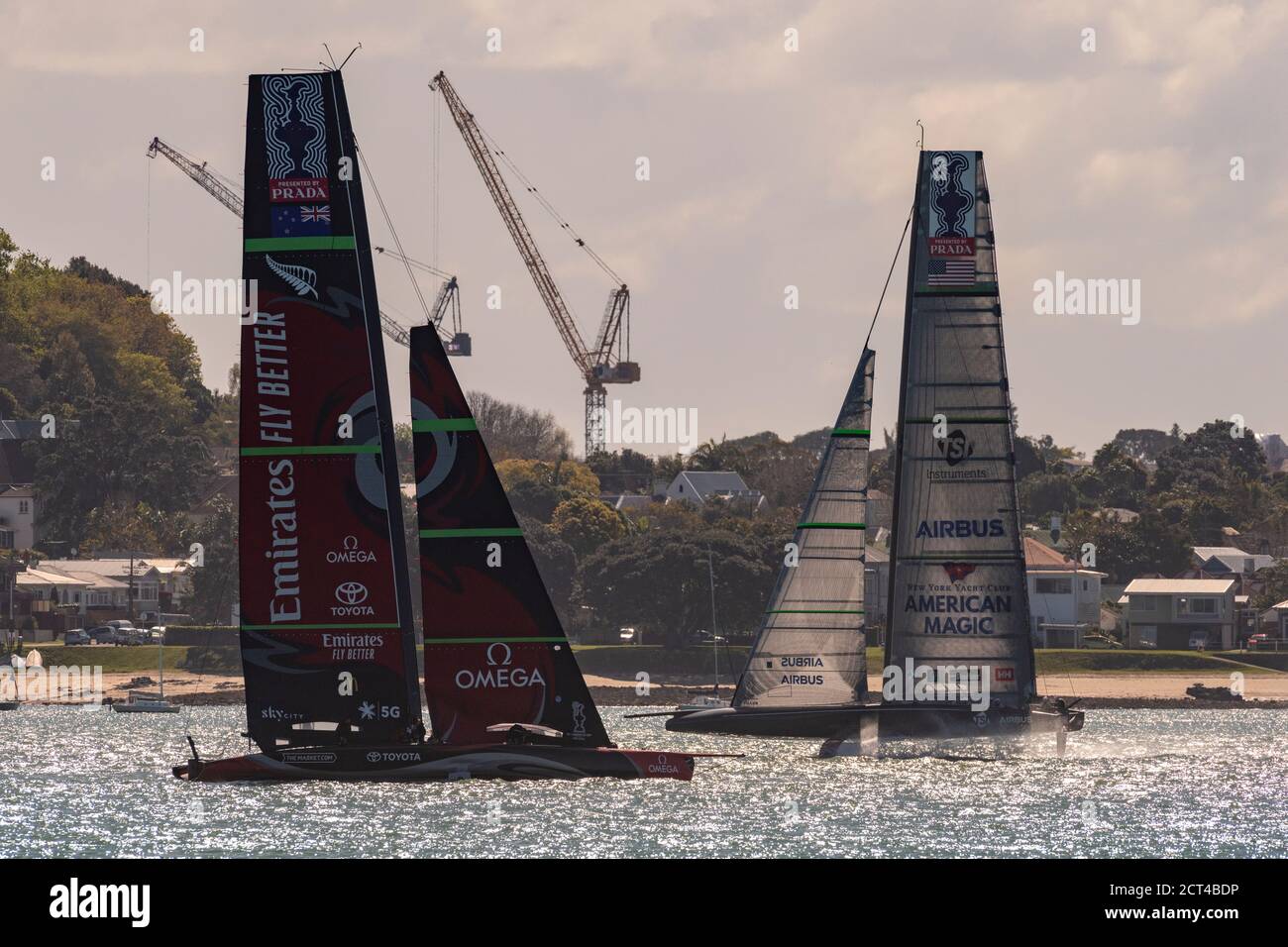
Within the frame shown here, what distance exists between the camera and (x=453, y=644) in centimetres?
3475

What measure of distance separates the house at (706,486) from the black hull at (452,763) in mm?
123850

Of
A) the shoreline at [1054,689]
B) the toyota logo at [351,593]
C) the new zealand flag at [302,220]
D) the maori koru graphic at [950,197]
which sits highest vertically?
the maori koru graphic at [950,197]

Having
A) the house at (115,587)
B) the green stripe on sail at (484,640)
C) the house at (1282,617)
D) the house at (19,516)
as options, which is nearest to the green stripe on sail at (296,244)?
the green stripe on sail at (484,640)

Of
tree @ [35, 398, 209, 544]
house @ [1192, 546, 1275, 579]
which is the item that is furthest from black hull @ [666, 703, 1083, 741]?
tree @ [35, 398, 209, 544]

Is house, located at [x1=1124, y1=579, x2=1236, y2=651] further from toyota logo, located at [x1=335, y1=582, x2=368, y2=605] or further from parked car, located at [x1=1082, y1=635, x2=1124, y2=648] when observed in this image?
toyota logo, located at [x1=335, y1=582, x2=368, y2=605]

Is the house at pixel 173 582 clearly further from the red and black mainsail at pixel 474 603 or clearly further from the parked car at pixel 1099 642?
the red and black mainsail at pixel 474 603

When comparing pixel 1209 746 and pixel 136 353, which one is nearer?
pixel 1209 746

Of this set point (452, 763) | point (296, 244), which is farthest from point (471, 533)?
point (296, 244)

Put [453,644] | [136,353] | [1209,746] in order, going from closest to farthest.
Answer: [453,644] < [1209,746] < [136,353]

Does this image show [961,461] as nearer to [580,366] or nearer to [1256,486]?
[1256,486]

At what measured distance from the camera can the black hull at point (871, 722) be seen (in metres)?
44.2

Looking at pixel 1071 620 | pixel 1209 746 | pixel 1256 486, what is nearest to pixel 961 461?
pixel 1209 746

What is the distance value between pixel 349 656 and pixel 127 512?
111061mm

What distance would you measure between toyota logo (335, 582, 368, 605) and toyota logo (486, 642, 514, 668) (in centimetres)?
228
